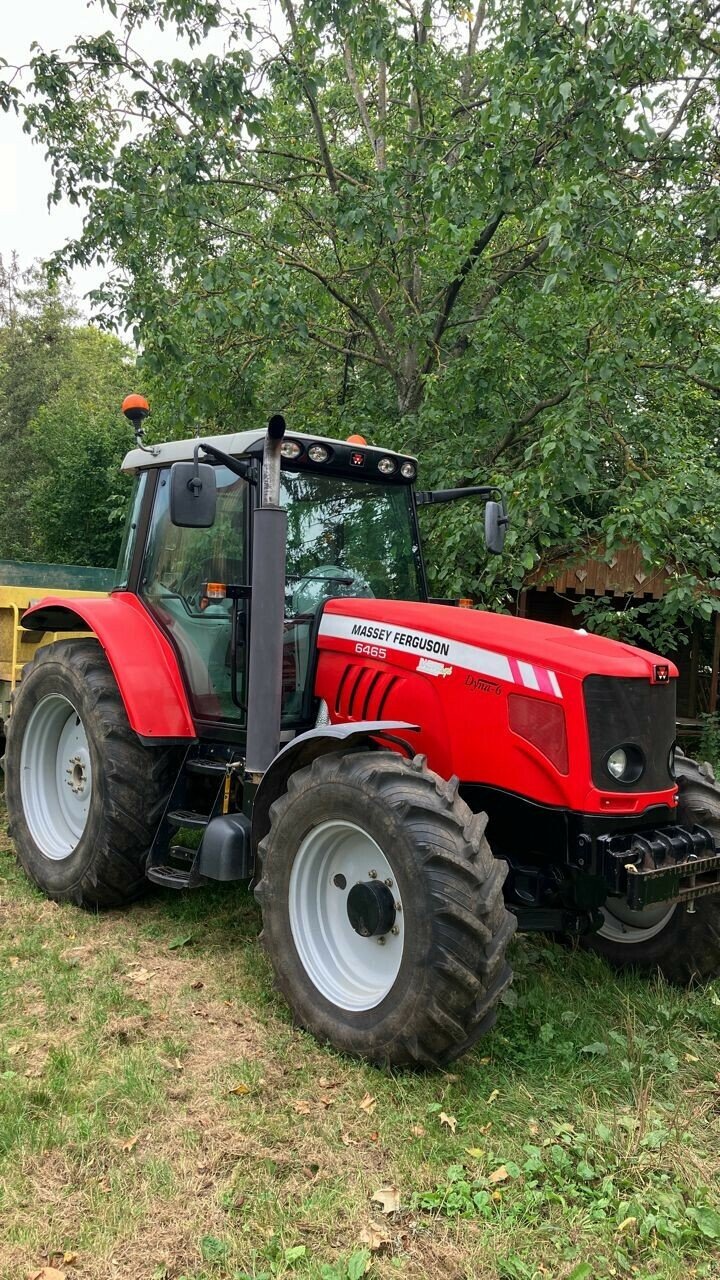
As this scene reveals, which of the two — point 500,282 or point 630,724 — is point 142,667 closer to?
point 630,724

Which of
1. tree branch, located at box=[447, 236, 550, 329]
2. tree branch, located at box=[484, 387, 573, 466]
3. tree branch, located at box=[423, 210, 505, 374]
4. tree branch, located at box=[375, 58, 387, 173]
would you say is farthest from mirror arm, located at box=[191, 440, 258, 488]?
tree branch, located at box=[375, 58, 387, 173]

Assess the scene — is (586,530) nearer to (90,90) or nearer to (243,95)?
(243,95)

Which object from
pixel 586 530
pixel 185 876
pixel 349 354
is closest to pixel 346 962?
pixel 185 876

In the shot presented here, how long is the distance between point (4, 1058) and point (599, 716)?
2.42 meters

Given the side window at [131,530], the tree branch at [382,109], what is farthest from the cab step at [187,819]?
the tree branch at [382,109]

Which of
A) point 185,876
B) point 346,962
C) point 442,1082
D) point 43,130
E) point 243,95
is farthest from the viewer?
point 43,130

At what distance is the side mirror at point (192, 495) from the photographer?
3.71 m

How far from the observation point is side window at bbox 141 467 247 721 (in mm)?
4422

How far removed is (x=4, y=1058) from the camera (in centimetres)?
336

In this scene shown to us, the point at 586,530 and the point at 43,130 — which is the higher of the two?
the point at 43,130

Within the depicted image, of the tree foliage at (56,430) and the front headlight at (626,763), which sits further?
the tree foliage at (56,430)

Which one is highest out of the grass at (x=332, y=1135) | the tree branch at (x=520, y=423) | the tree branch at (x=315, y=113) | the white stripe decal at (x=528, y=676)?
the tree branch at (x=315, y=113)

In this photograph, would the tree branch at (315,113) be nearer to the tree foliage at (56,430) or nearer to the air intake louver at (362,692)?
the air intake louver at (362,692)

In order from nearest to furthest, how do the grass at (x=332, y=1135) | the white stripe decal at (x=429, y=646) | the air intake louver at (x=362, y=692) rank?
1. the grass at (x=332, y=1135)
2. the white stripe decal at (x=429, y=646)
3. the air intake louver at (x=362, y=692)
